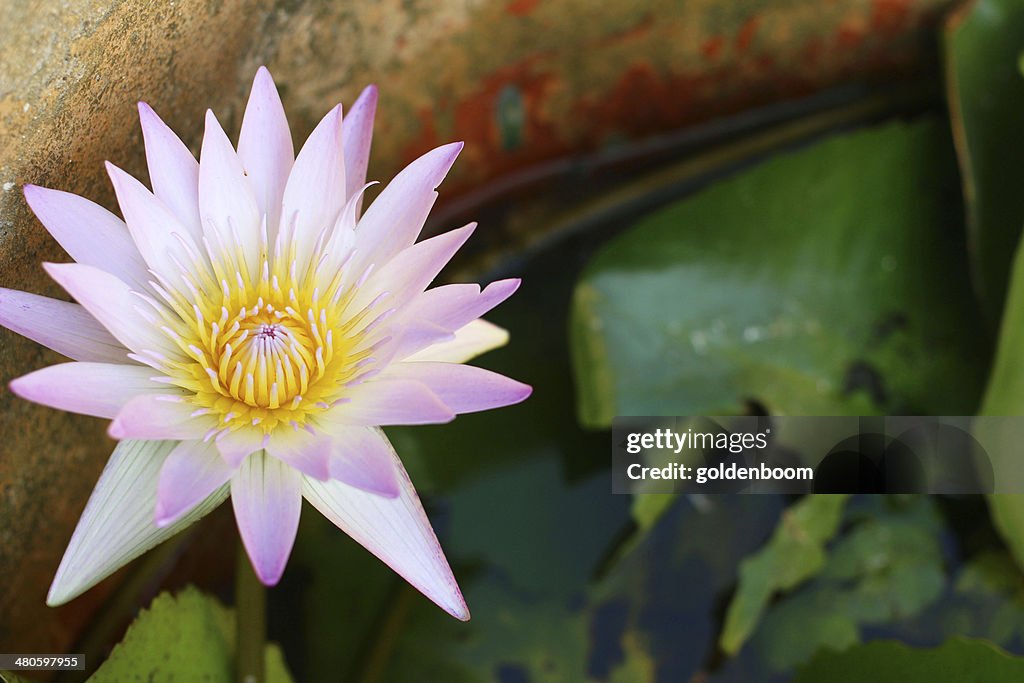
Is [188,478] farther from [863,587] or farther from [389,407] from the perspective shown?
[863,587]

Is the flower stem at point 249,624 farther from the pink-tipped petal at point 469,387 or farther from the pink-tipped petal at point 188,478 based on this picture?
the pink-tipped petal at point 469,387

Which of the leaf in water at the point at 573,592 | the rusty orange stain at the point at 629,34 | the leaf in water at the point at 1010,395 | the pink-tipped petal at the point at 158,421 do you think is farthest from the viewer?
the rusty orange stain at the point at 629,34

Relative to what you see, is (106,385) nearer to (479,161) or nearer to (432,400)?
(432,400)

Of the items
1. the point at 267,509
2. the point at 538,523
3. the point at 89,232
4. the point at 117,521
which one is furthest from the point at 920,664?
the point at 89,232

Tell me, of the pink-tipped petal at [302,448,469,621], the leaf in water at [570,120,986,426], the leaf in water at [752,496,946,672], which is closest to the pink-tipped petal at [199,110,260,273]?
the pink-tipped petal at [302,448,469,621]

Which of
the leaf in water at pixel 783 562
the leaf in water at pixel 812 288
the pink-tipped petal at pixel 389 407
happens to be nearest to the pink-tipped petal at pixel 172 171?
the pink-tipped petal at pixel 389 407

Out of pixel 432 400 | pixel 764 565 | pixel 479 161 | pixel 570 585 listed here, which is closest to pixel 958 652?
pixel 764 565
